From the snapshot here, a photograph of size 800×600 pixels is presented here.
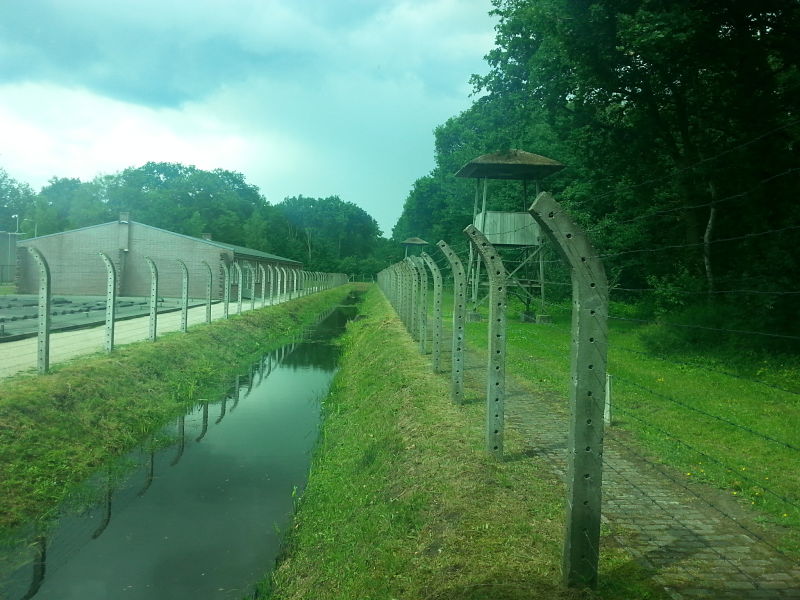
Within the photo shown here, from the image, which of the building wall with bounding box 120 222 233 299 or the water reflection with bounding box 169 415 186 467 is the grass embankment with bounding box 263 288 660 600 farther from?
the building wall with bounding box 120 222 233 299

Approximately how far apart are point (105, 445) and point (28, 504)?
2.05 meters

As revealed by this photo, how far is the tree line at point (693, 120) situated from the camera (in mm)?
12516

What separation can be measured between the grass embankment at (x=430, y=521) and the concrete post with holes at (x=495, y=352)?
8.8 inches

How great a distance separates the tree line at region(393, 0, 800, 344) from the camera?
12.5 m

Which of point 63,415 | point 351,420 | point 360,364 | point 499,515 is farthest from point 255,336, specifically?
point 499,515

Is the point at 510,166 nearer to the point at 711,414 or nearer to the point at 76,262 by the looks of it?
the point at 711,414

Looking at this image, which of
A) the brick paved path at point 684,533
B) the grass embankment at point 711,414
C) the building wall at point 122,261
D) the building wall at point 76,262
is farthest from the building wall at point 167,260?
the brick paved path at point 684,533

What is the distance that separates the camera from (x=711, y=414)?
25.6 ft

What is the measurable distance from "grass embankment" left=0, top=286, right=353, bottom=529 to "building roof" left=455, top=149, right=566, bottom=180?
10866mm

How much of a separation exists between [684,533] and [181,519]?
458 centimetres

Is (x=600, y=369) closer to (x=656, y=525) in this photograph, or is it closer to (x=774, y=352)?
(x=656, y=525)

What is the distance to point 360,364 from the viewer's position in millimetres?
15359

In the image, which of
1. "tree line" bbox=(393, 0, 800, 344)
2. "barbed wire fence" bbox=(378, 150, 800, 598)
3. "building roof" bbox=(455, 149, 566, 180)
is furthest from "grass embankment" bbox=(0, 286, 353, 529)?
"building roof" bbox=(455, 149, 566, 180)

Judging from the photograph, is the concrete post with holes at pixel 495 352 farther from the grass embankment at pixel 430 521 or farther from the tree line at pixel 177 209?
the tree line at pixel 177 209
